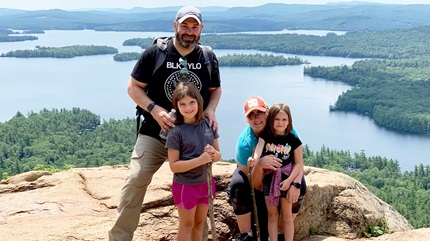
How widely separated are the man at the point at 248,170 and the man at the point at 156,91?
368 millimetres

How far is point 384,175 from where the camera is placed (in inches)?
1405

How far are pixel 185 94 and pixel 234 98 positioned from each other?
48.3 meters

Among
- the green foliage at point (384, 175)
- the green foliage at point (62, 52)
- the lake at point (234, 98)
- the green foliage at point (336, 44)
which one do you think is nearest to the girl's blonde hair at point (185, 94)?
the green foliage at point (384, 175)

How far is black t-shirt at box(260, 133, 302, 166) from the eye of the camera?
12.2 feet

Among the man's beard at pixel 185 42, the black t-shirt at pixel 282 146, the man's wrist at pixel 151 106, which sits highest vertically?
the man's beard at pixel 185 42

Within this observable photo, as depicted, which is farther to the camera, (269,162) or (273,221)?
(273,221)

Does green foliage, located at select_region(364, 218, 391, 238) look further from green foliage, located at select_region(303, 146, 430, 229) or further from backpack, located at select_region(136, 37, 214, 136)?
green foliage, located at select_region(303, 146, 430, 229)

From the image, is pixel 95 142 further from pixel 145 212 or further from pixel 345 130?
pixel 145 212

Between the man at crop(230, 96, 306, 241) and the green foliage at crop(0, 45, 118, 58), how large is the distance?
88.6 meters

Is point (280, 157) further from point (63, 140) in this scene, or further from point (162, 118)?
point (63, 140)

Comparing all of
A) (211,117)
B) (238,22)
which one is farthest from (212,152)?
(238,22)

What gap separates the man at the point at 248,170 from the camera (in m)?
3.71

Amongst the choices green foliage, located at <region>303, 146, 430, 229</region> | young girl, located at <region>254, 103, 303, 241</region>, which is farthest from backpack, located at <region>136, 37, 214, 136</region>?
green foliage, located at <region>303, 146, 430, 229</region>

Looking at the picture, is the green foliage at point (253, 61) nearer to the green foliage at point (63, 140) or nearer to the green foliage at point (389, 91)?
the green foliage at point (389, 91)
